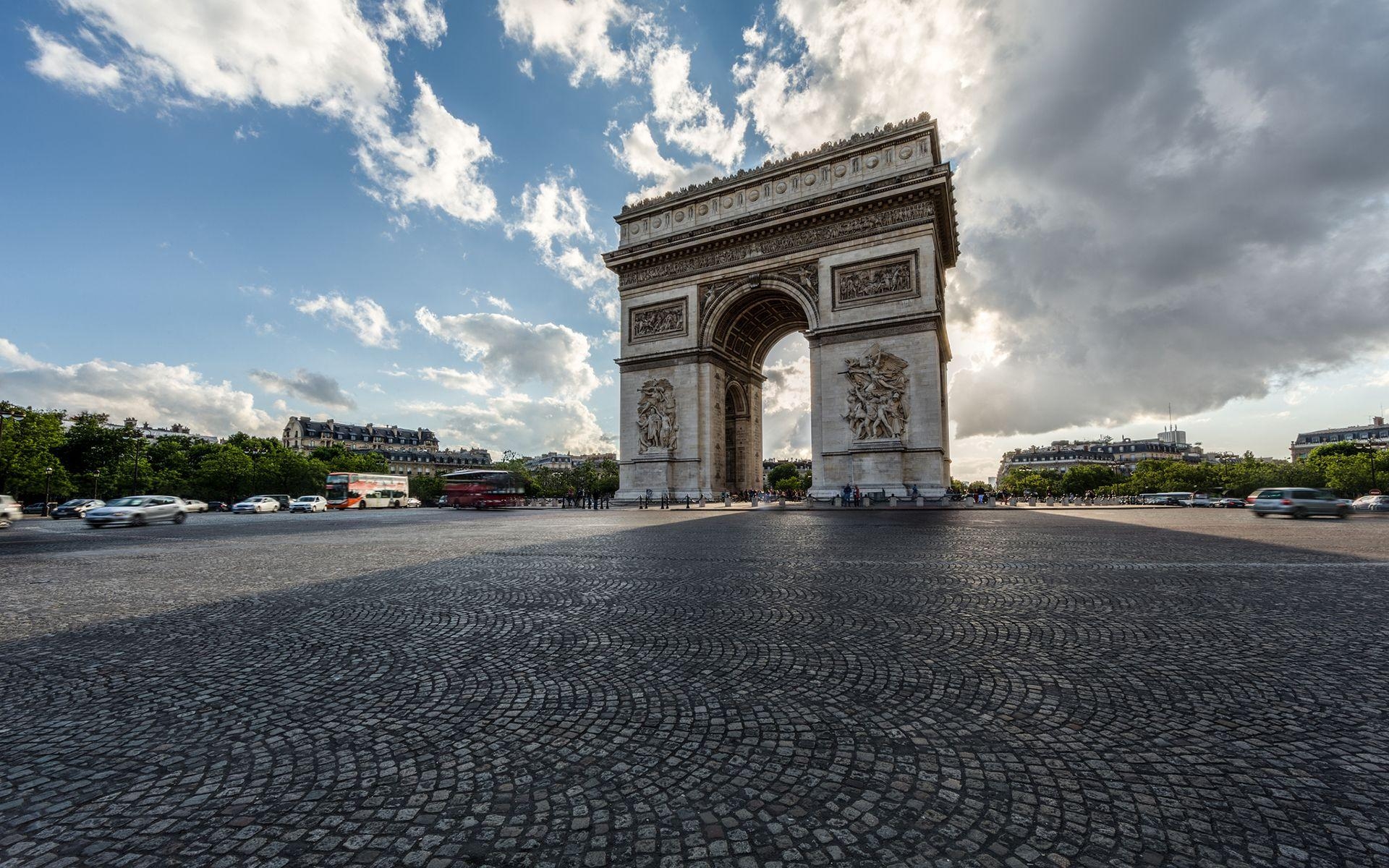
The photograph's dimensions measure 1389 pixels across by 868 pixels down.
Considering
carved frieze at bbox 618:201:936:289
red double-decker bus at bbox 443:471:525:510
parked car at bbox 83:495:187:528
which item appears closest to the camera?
parked car at bbox 83:495:187:528

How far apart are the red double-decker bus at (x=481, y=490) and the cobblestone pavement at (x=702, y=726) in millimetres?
33759

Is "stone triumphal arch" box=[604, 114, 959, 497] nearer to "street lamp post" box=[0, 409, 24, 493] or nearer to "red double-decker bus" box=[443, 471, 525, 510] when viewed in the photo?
"red double-decker bus" box=[443, 471, 525, 510]

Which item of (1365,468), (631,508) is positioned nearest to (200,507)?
(631,508)

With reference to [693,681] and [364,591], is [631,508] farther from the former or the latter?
[693,681]

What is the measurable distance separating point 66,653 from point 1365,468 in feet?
251

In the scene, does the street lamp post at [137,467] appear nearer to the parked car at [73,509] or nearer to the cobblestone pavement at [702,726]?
the parked car at [73,509]

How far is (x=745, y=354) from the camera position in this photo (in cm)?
3684

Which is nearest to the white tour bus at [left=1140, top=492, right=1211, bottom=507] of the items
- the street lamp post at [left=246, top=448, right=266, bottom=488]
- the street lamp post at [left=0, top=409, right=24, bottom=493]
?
the street lamp post at [left=246, top=448, right=266, bottom=488]

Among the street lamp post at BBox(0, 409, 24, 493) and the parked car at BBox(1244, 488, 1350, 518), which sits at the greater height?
the street lamp post at BBox(0, 409, 24, 493)

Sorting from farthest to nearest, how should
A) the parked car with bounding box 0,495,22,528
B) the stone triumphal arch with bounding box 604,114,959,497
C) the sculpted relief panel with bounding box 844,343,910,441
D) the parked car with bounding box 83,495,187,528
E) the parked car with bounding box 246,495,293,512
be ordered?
the parked car with bounding box 246,495,293,512, the stone triumphal arch with bounding box 604,114,959,497, the sculpted relief panel with bounding box 844,343,910,441, the parked car with bounding box 83,495,187,528, the parked car with bounding box 0,495,22,528

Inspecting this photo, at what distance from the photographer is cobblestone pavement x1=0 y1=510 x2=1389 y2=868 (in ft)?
6.10

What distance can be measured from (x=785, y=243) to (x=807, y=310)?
13.1 ft

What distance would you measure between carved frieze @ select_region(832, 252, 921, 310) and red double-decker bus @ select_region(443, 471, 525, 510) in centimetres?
2509

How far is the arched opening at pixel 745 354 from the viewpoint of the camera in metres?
31.9
